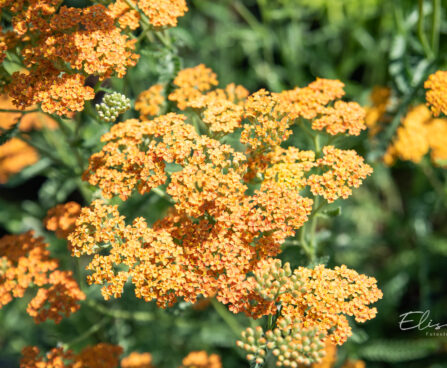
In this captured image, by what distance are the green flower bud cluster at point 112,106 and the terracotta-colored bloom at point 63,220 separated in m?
0.67

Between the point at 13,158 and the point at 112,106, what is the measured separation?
2.40m

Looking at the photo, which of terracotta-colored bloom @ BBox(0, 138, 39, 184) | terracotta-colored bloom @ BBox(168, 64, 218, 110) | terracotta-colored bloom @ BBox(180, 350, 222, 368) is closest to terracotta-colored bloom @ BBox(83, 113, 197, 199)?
terracotta-colored bloom @ BBox(168, 64, 218, 110)

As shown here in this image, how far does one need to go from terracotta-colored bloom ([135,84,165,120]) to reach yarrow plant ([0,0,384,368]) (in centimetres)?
1

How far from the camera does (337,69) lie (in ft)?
16.0

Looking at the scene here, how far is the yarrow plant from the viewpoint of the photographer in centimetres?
220

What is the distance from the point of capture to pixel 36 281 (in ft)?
8.81

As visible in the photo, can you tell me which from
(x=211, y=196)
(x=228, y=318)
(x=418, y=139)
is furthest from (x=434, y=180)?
(x=211, y=196)

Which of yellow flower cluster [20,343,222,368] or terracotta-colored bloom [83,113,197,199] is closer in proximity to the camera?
terracotta-colored bloom [83,113,197,199]

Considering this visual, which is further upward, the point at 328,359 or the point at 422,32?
the point at 422,32

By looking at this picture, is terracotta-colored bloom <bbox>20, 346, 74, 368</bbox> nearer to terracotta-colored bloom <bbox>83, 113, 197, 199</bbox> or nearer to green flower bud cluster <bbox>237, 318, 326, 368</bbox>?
terracotta-colored bloom <bbox>83, 113, 197, 199</bbox>

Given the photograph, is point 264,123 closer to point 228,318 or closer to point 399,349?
point 228,318

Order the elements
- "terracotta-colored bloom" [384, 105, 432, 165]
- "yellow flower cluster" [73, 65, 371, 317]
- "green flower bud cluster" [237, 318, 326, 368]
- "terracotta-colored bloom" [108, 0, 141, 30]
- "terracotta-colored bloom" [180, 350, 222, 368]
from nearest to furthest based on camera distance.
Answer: "green flower bud cluster" [237, 318, 326, 368], "yellow flower cluster" [73, 65, 371, 317], "terracotta-colored bloom" [108, 0, 141, 30], "terracotta-colored bloom" [180, 350, 222, 368], "terracotta-colored bloom" [384, 105, 432, 165]

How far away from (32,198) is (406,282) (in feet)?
16.0

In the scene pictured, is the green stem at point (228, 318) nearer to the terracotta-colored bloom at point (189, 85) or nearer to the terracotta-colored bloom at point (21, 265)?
the terracotta-colored bloom at point (21, 265)
